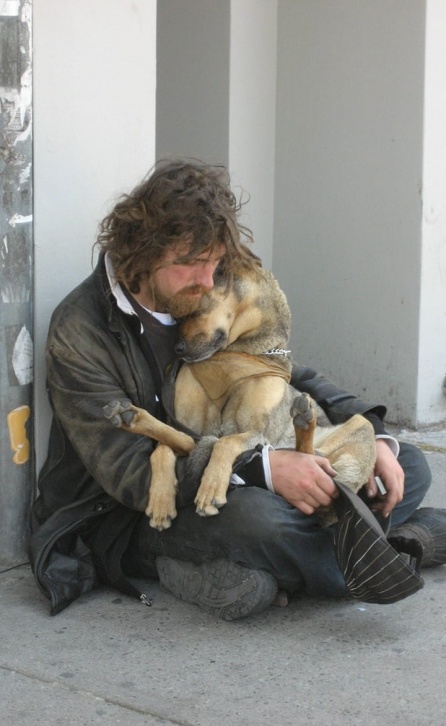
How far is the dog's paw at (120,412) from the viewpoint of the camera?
3121 mm

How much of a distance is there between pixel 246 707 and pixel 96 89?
2.26m

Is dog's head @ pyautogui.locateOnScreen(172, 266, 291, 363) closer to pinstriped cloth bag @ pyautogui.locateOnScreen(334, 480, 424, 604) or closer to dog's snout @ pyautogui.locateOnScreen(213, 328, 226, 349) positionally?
dog's snout @ pyautogui.locateOnScreen(213, 328, 226, 349)

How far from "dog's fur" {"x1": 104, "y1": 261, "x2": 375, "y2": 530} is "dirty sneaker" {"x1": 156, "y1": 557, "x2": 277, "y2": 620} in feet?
0.78

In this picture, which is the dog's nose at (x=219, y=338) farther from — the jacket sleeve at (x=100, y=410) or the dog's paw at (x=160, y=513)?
the dog's paw at (x=160, y=513)

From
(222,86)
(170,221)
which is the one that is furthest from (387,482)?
(222,86)

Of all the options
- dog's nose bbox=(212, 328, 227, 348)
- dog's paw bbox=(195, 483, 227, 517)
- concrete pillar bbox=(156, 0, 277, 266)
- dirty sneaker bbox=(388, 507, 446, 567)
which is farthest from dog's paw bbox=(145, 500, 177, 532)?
concrete pillar bbox=(156, 0, 277, 266)

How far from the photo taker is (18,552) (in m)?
3.81

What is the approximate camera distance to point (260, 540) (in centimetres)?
333

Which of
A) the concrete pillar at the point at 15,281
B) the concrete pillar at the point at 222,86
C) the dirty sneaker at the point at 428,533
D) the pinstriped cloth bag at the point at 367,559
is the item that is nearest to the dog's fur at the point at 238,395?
the pinstriped cloth bag at the point at 367,559

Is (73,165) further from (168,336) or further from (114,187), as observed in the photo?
(168,336)

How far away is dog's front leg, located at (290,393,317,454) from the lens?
3.12 m

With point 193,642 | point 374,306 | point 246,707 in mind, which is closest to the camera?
point 246,707

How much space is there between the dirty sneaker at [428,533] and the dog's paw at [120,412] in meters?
1.07

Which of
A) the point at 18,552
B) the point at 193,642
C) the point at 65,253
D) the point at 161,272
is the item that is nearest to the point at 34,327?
the point at 65,253
